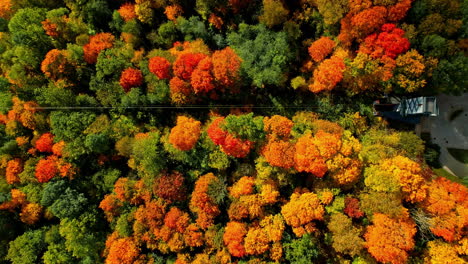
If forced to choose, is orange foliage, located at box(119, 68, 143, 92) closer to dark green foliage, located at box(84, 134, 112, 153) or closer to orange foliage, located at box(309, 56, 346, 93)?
dark green foliage, located at box(84, 134, 112, 153)

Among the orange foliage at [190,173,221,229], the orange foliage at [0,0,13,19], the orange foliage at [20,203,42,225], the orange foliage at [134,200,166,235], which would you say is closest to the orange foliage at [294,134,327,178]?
the orange foliage at [190,173,221,229]

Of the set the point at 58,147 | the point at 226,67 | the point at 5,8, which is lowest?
the point at 58,147

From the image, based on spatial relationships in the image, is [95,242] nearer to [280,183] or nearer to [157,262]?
[157,262]

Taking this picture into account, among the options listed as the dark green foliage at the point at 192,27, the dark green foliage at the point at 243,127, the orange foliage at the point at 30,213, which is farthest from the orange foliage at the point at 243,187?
the orange foliage at the point at 30,213

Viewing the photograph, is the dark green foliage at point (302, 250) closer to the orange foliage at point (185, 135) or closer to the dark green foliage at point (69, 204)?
the orange foliage at point (185, 135)

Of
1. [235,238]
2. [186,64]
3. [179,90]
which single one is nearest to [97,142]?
[179,90]

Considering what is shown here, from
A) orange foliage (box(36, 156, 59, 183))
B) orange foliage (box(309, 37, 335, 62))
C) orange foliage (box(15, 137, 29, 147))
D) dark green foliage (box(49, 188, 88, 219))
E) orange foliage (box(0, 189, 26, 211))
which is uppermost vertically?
orange foliage (box(309, 37, 335, 62))

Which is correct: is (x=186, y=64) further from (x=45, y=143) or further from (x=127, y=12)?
(x=45, y=143)
